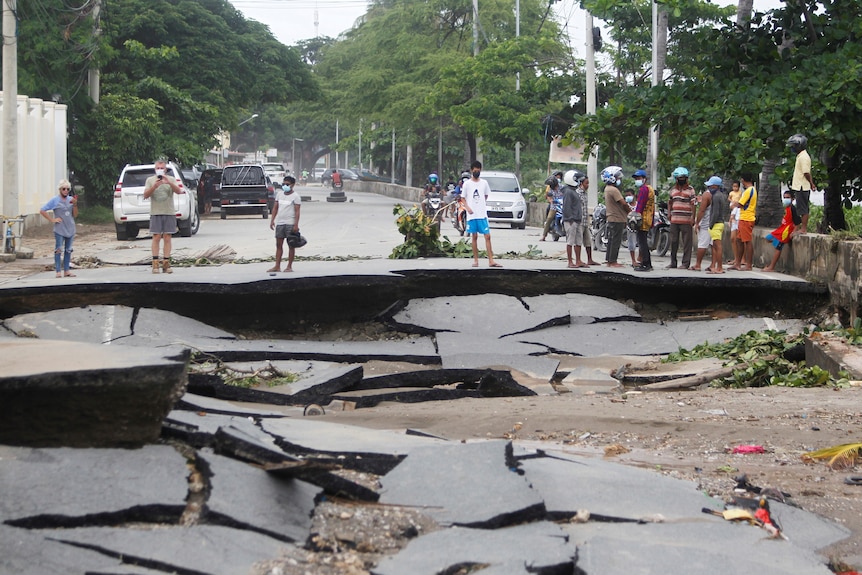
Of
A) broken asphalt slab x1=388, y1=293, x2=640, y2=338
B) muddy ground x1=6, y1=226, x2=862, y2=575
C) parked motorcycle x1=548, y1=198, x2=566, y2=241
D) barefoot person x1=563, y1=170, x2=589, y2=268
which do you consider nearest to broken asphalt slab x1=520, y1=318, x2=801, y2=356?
broken asphalt slab x1=388, y1=293, x2=640, y2=338

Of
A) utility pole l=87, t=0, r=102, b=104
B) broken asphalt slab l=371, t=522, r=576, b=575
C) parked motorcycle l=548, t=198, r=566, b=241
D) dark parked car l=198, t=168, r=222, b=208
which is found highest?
utility pole l=87, t=0, r=102, b=104

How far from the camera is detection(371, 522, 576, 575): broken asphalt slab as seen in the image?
397cm

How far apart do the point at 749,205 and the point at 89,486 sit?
12405 millimetres

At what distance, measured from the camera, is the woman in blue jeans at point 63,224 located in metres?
13.4

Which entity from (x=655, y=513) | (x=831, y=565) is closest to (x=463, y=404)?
(x=655, y=513)

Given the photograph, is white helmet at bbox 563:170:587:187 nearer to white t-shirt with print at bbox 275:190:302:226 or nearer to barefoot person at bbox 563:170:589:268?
barefoot person at bbox 563:170:589:268

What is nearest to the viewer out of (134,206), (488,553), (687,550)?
(488,553)

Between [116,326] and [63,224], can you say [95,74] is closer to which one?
[63,224]

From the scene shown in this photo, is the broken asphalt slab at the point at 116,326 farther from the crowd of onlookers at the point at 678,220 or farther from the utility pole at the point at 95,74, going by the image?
the utility pole at the point at 95,74

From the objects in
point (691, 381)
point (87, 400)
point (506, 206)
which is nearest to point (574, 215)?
point (691, 381)

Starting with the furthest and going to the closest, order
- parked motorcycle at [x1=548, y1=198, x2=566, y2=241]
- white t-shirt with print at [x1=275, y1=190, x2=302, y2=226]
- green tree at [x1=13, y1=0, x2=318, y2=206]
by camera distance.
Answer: green tree at [x1=13, y1=0, x2=318, y2=206] < parked motorcycle at [x1=548, y1=198, x2=566, y2=241] < white t-shirt with print at [x1=275, y1=190, x2=302, y2=226]

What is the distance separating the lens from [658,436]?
705 cm

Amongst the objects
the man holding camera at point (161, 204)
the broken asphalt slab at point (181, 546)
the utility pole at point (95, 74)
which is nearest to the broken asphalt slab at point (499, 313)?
the man holding camera at point (161, 204)

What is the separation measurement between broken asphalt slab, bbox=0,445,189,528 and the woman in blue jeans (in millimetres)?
9401
